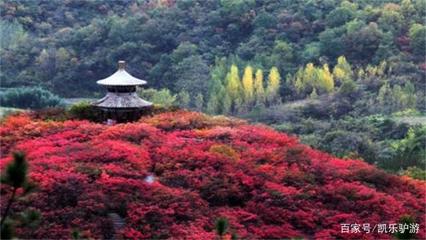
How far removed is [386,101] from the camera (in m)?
38.7

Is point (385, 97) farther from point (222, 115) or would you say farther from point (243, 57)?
point (222, 115)

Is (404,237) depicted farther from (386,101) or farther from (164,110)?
(386,101)

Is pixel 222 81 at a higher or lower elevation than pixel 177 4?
lower

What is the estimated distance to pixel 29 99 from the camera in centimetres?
3803

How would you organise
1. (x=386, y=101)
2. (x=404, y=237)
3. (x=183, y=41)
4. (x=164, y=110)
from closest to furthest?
(x=404, y=237) < (x=164, y=110) < (x=386, y=101) < (x=183, y=41)

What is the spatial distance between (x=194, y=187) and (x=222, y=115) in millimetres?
14028

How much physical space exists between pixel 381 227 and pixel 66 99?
102 feet

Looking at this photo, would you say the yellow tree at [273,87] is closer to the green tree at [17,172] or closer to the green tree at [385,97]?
the green tree at [385,97]

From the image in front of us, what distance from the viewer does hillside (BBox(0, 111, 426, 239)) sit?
14.4 m

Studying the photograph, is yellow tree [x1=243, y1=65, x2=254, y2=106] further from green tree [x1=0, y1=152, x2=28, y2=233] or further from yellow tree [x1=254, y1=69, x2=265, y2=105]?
green tree [x1=0, y1=152, x2=28, y2=233]

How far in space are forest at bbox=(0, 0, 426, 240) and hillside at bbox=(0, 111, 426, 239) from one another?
4 cm

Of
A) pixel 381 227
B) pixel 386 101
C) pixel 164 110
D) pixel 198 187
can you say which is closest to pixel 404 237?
pixel 381 227

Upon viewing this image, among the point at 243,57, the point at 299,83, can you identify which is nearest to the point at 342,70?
the point at 299,83

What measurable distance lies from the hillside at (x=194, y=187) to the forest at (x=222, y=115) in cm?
4
